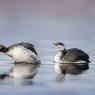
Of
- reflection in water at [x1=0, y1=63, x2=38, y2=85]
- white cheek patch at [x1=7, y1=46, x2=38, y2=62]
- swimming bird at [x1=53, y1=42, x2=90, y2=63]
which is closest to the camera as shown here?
reflection in water at [x1=0, y1=63, x2=38, y2=85]

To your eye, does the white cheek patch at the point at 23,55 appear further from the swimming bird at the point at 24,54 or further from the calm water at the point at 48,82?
the calm water at the point at 48,82

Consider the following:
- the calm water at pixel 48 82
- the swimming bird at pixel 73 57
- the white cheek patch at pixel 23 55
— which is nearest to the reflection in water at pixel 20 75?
the calm water at pixel 48 82

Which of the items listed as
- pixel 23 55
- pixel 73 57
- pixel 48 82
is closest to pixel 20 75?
pixel 48 82

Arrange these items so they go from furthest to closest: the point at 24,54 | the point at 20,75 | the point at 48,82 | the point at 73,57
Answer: the point at 73,57, the point at 24,54, the point at 20,75, the point at 48,82

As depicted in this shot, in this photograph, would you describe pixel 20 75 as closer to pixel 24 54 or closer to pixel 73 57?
pixel 24 54

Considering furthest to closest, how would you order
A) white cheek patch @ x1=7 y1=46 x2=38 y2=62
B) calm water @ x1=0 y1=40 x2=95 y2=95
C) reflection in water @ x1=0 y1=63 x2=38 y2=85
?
white cheek patch @ x1=7 y1=46 x2=38 y2=62, reflection in water @ x1=0 y1=63 x2=38 y2=85, calm water @ x1=0 y1=40 x2=95 y2=95

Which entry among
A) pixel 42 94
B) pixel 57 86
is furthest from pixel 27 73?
pixel 42 94

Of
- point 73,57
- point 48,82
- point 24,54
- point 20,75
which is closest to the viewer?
point 48,82

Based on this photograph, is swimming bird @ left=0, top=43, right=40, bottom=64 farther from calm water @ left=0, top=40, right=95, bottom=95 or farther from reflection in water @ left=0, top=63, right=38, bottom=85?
reflection in water @ left=0, top=63, right=38, bottom=85

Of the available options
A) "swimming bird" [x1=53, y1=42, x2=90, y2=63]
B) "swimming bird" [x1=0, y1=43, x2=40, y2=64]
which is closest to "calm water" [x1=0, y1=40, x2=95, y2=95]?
"swimming bird" [x1=0, y1=43, x2=40, y2=64]

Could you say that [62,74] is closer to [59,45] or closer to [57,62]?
[57,62]

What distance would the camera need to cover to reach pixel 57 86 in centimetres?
1538

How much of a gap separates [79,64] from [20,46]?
2.33 meters

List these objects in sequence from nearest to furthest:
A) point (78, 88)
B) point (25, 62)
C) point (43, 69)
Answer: point (78, 88)
point (43, 69)
point (25, 62)
